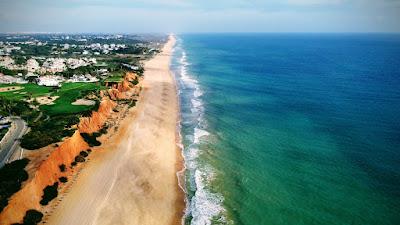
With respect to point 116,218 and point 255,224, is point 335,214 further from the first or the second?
point 116,218

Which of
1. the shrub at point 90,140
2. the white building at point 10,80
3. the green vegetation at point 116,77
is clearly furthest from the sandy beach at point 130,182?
the white building at point 10,80

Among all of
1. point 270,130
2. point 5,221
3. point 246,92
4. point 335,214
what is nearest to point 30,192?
point 5,221

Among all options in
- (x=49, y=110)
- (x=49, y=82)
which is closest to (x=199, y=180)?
(x=49, y=110)

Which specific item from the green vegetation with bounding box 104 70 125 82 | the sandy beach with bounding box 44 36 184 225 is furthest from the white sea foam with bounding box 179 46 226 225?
the green vegetation with bounding box 104 70 125 82

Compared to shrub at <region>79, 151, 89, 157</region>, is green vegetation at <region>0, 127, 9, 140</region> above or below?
above

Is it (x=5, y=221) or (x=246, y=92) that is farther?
(x=246, y=92)

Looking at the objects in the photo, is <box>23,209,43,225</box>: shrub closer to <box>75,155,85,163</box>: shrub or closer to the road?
the road
